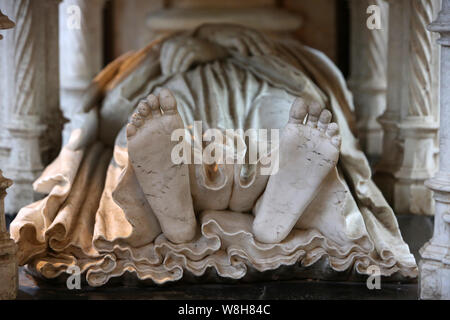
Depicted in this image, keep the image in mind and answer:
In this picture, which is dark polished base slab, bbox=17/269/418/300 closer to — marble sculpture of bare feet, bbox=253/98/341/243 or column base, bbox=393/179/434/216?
marble sculpture of bare feet, bbox=253/98/341/243

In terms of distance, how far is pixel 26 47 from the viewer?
229 inches

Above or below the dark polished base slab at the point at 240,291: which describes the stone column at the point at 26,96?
above

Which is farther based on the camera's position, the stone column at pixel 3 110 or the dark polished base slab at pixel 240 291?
the stone column at pixel 3 110

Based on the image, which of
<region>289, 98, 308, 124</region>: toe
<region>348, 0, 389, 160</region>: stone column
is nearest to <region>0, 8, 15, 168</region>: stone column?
<region>289, 98, 308, 124</region>: toe

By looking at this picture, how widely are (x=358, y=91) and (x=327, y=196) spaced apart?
2.91 metres

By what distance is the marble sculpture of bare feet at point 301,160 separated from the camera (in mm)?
4410

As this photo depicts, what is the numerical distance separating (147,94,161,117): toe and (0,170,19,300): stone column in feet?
2.18

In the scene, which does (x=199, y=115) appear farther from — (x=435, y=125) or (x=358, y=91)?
(x=358, y=91)

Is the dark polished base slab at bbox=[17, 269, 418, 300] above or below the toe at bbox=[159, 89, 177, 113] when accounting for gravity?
below

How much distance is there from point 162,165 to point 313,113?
0.66m

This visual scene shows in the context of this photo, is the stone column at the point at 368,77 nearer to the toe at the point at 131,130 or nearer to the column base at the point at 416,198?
the column base at the point at 416,198

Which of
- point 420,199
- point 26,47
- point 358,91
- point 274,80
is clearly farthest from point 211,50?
point 358,91

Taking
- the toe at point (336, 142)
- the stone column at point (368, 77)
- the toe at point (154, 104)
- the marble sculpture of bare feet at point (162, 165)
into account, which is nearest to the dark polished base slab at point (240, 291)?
the marble sculpture of bare feet at point (162, 165)

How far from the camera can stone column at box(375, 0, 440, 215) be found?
5762mm
